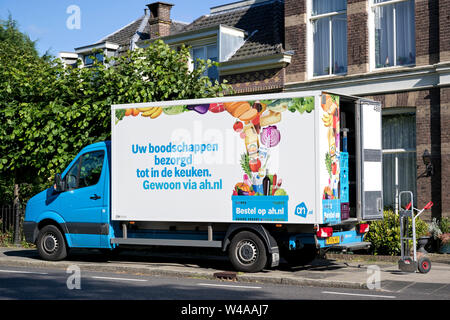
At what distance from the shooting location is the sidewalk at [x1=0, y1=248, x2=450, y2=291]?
34.7ft

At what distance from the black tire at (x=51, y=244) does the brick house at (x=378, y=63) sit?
8.26 meters

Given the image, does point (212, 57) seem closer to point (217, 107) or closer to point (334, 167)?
point (217, 107)

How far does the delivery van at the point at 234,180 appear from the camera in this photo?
11.2m

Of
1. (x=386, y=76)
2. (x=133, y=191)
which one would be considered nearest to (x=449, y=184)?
(x=386, y=76)

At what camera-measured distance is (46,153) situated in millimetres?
16750

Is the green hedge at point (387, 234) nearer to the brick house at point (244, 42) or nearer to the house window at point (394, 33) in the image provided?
the house window at point (394, 33)

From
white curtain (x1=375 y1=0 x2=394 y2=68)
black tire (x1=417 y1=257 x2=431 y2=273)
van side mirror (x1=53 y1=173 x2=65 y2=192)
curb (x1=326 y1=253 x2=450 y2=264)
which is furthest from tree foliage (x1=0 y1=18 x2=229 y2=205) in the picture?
black tire (x1=417 y1=257 x2=431 y2=273)

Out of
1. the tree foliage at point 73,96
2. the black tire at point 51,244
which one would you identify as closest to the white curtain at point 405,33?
the tree foliage at point 73,96

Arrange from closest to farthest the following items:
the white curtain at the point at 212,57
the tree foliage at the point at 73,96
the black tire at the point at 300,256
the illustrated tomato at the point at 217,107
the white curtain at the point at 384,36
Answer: the illustrated tomato at the point at 217,107 → the black tire at the point at 300,256 → the tree foliage at the point at 73,96 → the white curtain at the point at 384,36 → the white curtain at the point at 212,57

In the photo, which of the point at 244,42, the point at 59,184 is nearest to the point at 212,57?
the point at 244,42

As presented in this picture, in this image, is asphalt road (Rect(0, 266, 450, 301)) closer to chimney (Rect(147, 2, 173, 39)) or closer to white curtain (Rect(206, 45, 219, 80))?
white curtain (Rect(206, 45, 219, 80))

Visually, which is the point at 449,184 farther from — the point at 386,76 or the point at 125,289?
the point at 125,289
